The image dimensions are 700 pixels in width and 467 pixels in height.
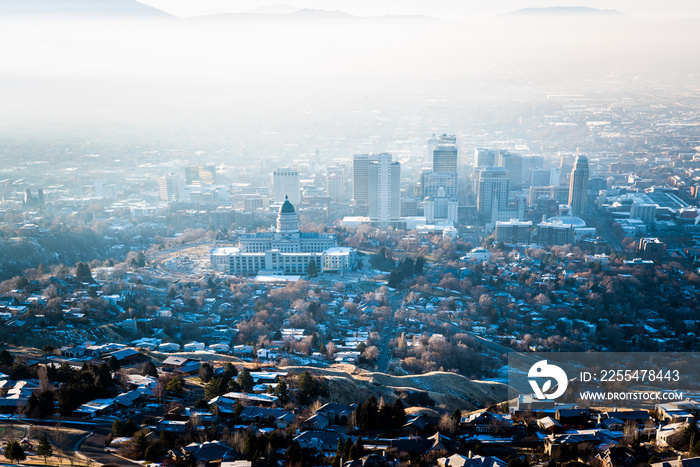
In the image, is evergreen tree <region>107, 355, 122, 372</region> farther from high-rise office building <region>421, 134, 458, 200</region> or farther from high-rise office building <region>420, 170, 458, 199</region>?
high-rise office building <region>420, 170, 458, 199</region>

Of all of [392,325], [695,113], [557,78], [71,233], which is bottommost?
[392,325]

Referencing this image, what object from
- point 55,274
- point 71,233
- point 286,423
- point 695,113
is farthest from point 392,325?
point 695,113

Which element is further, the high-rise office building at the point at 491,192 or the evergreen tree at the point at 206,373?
the high-rise office building at the point at 491,192

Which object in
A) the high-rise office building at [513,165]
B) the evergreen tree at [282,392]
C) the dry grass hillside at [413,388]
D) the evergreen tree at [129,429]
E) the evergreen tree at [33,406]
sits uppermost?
the high-rise office building at [513,165]

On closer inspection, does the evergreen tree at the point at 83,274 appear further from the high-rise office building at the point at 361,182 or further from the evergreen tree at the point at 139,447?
the high-rise office building at the point at 361,182

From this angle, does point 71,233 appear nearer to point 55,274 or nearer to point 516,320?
point 55,274

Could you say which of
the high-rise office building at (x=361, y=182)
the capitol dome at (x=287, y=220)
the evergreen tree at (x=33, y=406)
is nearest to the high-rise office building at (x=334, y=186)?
the high-rise office building at (x=361, y=182)

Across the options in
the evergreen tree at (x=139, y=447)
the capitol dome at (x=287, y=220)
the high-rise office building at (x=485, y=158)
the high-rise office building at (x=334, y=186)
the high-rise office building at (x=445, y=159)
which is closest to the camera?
the evergreen tree at (x=139, y=447)
